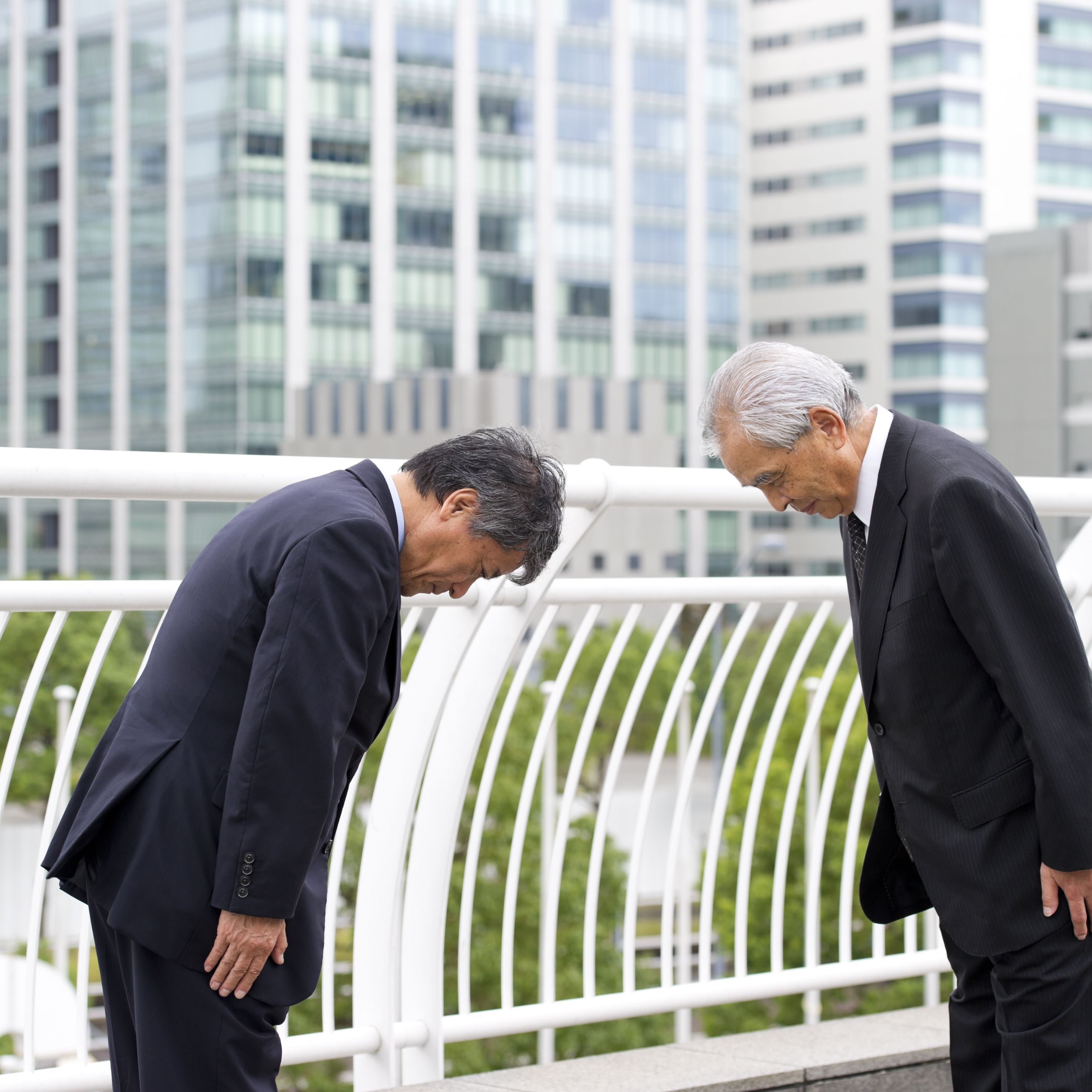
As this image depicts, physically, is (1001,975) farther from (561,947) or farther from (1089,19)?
(1089,19)

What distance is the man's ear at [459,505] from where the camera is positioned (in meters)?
2.45

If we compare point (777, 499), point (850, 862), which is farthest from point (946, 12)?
point (777, 499)

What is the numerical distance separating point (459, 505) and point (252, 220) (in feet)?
232

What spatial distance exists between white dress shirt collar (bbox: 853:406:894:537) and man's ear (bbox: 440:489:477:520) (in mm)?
724

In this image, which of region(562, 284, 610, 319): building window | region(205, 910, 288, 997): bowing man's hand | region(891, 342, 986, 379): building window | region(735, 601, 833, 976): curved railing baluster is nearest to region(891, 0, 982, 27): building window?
region(891, 342, 986, 379): building window

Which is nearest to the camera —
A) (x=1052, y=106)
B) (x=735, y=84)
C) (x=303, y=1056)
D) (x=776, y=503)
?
(x=776, y=503)

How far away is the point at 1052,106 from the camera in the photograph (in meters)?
101

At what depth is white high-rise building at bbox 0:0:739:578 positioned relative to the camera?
230 feet

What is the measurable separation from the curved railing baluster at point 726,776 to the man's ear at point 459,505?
1.40 m

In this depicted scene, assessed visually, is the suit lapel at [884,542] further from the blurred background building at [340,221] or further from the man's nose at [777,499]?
the blurred background building at [340,221]

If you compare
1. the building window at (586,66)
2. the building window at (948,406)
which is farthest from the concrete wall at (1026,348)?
the building window at (586,66)

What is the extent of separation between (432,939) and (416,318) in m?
71.4

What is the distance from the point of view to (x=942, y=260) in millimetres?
98375

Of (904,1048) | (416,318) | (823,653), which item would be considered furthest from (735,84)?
(904,1048)
